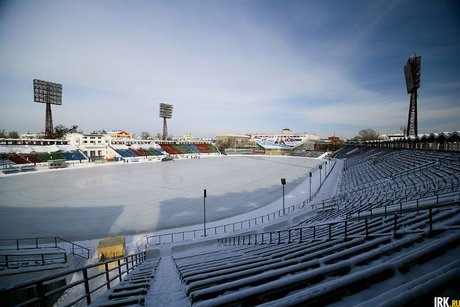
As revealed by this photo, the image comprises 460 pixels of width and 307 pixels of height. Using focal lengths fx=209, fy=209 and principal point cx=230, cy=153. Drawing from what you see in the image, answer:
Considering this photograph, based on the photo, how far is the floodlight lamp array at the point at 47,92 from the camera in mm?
57906

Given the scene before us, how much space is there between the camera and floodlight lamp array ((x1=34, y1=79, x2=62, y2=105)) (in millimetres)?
57906

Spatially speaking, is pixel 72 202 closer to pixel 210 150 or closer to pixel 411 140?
pixel 411 140

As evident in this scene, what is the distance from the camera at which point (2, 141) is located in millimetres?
50312

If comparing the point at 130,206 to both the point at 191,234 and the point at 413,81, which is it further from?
the point at 413,81

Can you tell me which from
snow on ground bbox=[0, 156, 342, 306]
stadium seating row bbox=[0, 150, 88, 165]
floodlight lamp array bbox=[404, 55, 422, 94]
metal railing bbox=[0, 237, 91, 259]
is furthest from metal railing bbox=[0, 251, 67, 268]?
floodlight lamp array bbox=[404, 55, 422, 94]

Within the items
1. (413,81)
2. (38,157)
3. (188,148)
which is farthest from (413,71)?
(38,157)

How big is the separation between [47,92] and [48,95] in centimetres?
84

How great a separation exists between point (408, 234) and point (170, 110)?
320 ft

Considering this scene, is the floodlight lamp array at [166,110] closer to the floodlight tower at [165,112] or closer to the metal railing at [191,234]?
the floodlight tower at [165,112]

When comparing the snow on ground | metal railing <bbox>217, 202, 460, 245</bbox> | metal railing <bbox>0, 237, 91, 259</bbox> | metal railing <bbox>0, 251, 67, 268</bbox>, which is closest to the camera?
metal railing <bbox>217, 202, 460, 245</bbox>

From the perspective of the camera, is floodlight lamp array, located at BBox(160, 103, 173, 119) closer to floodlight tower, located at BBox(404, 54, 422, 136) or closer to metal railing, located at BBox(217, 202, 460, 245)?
floodlight tower, located at BBox(404, 54, 422, 136)

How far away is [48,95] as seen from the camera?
59344mm

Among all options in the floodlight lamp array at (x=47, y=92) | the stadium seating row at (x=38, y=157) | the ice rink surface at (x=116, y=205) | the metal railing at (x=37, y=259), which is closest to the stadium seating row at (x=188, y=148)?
the stadium seating row at (x=38, y=157)

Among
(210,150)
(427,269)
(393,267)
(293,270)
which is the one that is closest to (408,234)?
(427,269)
